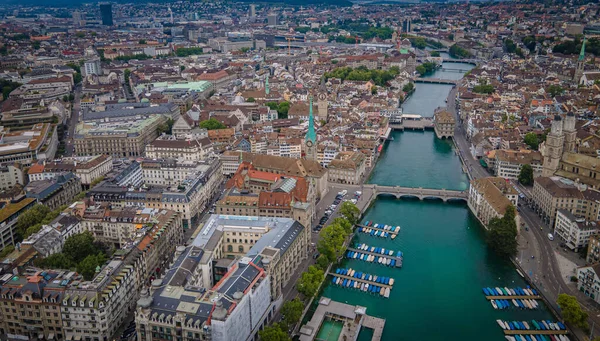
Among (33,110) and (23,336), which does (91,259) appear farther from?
(33,110)

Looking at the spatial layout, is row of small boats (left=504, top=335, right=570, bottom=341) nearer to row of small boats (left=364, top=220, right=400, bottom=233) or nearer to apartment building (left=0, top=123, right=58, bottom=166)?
row of small boats (left=364, top=220, right=400, bottom=233)

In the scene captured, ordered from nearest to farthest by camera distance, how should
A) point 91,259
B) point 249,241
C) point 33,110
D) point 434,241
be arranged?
point 91,259
point 249,241
point 434,241
point 33,110

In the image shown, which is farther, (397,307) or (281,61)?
(281,61)

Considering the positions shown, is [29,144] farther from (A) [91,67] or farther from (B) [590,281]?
(A) [91,67]

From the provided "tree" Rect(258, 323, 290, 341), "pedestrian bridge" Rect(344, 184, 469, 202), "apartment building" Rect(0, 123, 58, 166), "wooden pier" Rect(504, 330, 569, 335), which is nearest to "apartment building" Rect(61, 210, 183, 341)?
"tree" Rect(258, 323, 290, 341)

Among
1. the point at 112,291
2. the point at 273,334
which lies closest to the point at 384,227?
the point at 273,334

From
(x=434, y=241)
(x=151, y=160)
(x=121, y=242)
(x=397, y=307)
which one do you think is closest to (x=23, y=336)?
(x=121, y=242)
